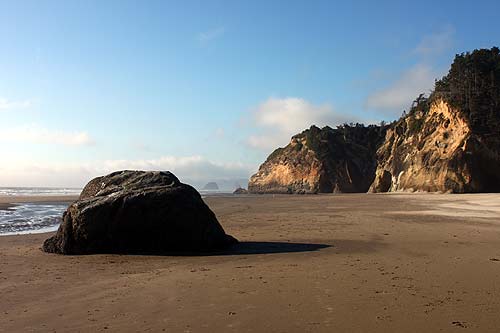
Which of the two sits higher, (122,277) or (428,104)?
(428,104)

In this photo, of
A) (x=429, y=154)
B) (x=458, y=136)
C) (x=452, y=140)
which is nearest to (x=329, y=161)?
(x=429, y=154)

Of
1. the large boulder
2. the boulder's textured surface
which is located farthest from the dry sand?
the boulder's textured surface

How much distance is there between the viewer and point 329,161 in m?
100

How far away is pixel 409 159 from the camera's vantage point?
6544 centimetres

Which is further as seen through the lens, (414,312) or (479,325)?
(414,312)

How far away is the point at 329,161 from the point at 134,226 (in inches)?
3566

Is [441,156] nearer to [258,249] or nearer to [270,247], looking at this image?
[270,247]

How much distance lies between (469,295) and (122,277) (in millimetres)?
6236

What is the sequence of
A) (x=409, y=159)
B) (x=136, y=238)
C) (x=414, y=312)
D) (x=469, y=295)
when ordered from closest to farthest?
(x=414, y=312)
(x=469, y=295)
(x=136, y=238)
(x=409, y=159)

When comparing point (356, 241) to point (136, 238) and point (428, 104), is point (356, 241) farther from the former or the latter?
point (428, 104)

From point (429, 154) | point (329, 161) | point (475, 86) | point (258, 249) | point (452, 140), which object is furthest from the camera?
point (329, 161)

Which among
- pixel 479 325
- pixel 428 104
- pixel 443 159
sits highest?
pixel 428 104

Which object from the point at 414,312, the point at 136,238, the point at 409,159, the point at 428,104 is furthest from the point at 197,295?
the point at 428,104

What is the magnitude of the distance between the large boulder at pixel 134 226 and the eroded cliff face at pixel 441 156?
44.8 metres
